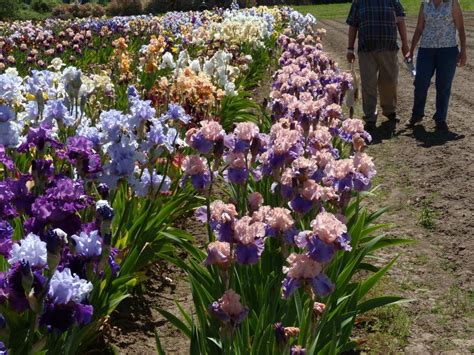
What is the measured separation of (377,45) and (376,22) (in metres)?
0.28

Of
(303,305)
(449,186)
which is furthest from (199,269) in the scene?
(449,186)

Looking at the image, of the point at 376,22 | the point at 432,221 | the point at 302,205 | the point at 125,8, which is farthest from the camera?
the point at 125,8

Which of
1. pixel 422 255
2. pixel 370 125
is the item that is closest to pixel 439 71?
pixel 370 125

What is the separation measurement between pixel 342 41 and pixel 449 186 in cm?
1477

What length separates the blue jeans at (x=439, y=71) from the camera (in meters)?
6.82

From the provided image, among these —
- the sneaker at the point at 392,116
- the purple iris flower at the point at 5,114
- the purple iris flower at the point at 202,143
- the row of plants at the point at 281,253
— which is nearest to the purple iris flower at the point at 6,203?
the purple iris flower at the point at 5,114

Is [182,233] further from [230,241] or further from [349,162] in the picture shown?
[230,241]

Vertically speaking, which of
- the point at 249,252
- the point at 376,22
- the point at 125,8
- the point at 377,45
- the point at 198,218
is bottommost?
the point at 125,8

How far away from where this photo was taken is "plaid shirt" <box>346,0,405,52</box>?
698 centimetres

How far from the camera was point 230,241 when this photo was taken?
2.19 metres

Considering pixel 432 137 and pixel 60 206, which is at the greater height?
pixel 60 206

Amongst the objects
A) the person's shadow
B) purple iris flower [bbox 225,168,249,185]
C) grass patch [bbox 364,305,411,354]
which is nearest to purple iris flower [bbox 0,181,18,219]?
purple iris flower [bbox 225,168,249,185]

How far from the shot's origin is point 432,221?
465cm

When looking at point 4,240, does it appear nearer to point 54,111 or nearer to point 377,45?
point 54,111
